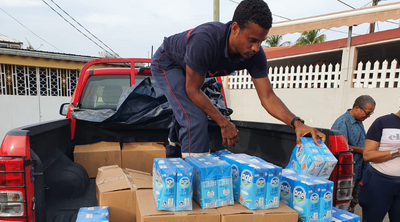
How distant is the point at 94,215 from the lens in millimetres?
1357

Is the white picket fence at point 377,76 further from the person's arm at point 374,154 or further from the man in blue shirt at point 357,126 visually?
the person's arm at point 374,154

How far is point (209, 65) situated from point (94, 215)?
117 centimetres

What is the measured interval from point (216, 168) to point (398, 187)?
6.60ft

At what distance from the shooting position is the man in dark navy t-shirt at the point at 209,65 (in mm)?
1607

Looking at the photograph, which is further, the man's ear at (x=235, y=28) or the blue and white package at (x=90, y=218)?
the man's ear at (x=235, y=28)

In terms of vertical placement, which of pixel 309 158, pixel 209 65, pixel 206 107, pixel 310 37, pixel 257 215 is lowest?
pixel 257 215

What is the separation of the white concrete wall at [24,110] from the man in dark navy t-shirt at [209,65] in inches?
348

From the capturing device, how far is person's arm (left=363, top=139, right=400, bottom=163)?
229 centimetres

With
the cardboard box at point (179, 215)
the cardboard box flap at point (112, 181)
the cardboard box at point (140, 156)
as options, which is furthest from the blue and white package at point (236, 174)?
the cardboard box at point (140, 156)

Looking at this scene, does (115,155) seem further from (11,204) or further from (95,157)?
(11,204)

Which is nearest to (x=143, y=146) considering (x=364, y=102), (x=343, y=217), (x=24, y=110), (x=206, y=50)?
(x=206, y=50)

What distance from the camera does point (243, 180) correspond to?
4.28 feet

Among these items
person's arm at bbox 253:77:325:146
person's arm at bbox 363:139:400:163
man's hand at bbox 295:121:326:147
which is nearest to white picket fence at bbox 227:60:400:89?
person's arm at bbox 363:139:400:163

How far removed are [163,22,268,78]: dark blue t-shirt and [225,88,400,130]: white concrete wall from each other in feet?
18.8
